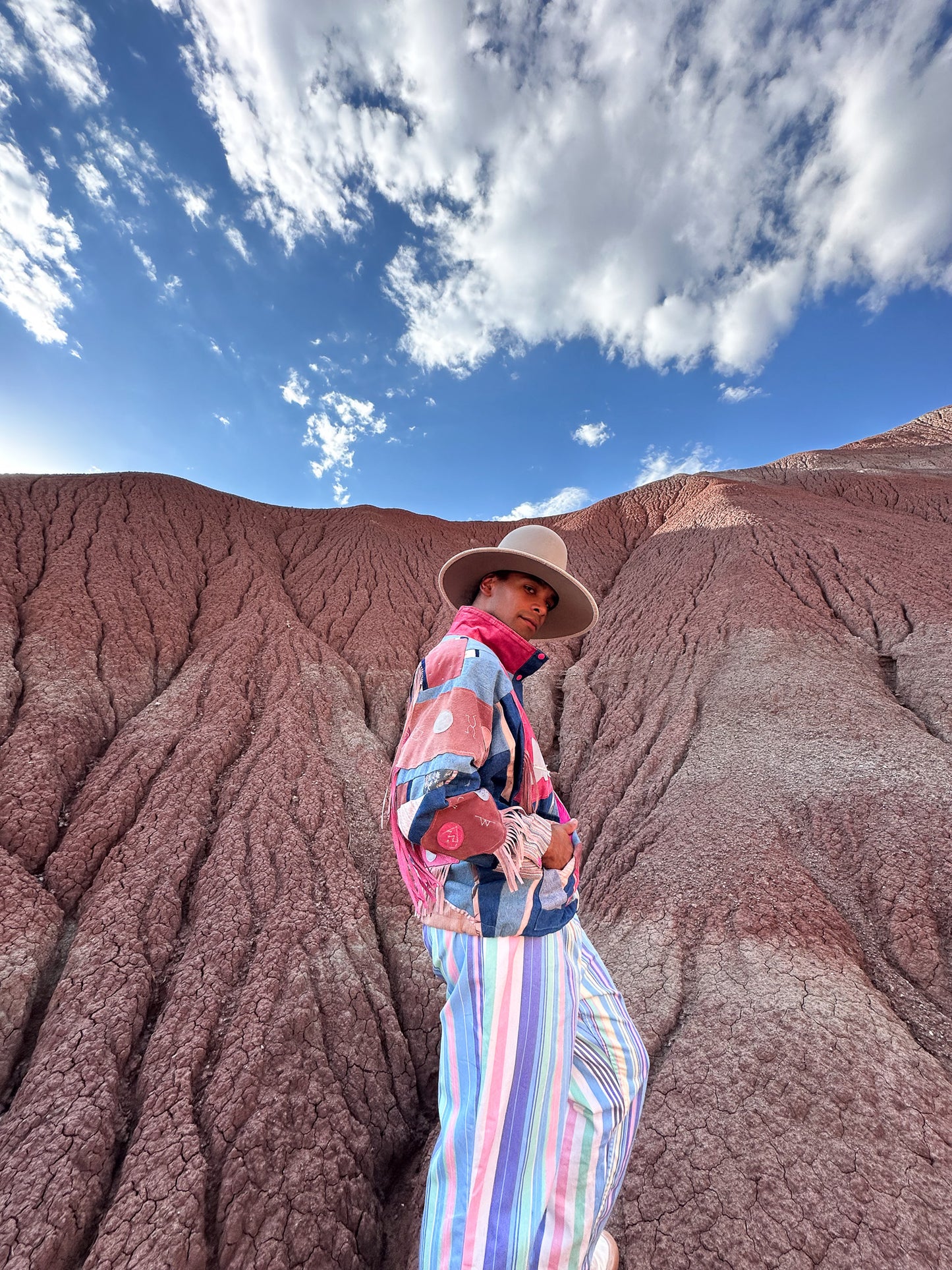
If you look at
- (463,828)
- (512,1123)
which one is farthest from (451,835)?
(512,1123)

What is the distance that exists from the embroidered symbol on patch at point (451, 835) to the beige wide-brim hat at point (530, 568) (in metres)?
0.71

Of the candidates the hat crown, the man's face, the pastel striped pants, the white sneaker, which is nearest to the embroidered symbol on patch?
the pastel striped pants

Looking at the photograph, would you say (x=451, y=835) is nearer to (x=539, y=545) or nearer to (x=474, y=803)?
(x=474, y=803)

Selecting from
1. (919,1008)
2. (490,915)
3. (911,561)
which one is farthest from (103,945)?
(911,561)

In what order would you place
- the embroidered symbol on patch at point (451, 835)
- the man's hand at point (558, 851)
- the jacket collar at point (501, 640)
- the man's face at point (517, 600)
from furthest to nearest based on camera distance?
the man's face at point (517, 600) < the jacket collar at point (501, 640) < the man's hand at point (558, 851) < the embroidered symbol on patch at point (451, 835)

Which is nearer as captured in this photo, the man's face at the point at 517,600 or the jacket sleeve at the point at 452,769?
the jacket sleeve at the point at 452,769

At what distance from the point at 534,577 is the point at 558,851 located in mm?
831

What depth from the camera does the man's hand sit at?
143cm

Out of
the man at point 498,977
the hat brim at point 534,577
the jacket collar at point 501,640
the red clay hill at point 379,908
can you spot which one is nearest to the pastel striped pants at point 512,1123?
the man at point 498,977

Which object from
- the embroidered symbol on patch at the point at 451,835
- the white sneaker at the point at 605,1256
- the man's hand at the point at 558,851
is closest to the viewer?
the embroidered symbol on patch at the point at 451,835

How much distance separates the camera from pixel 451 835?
122 centimetres

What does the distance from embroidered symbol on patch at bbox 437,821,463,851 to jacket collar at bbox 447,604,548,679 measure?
1.65 ft

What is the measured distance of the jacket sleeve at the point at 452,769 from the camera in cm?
122

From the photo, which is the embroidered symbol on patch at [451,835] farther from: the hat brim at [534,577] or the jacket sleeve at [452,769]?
the hat brim at [534,577]
